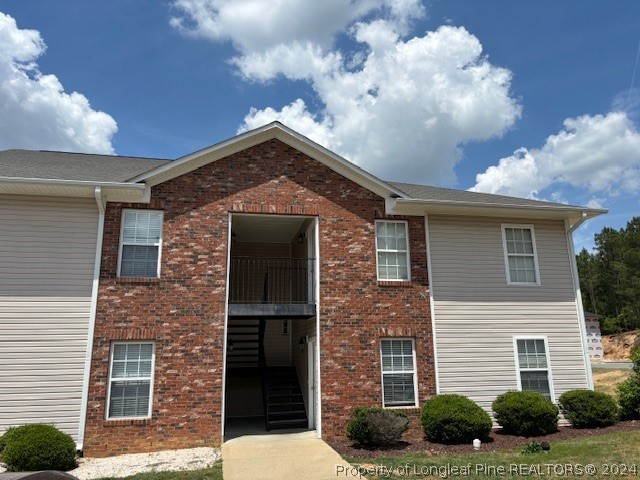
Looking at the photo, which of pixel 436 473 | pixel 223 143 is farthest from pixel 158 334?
pixel 436 473

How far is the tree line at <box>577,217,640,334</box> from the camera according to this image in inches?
2181

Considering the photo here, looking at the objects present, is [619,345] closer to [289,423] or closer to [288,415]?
[288,415]

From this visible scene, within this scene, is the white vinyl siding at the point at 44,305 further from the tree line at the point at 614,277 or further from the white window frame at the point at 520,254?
the tree line at the point at 614,277

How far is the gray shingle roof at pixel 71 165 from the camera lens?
11141 mm

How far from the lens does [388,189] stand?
12859 mm

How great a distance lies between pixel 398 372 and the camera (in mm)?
12164

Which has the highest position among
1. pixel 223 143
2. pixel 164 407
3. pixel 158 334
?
pixel 223 143

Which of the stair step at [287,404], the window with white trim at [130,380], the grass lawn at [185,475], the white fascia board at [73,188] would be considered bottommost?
the grass lawn at [185,475]

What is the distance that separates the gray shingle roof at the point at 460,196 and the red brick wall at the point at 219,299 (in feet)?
4.61

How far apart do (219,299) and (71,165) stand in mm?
6095

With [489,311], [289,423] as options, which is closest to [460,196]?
[489,311]

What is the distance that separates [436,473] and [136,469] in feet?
18.5

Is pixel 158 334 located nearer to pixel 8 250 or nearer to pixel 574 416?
pixel 8 250

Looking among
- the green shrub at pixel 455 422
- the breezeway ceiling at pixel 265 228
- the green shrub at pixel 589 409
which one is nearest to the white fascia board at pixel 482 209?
the breezeway ceiling at pixel 265 228
